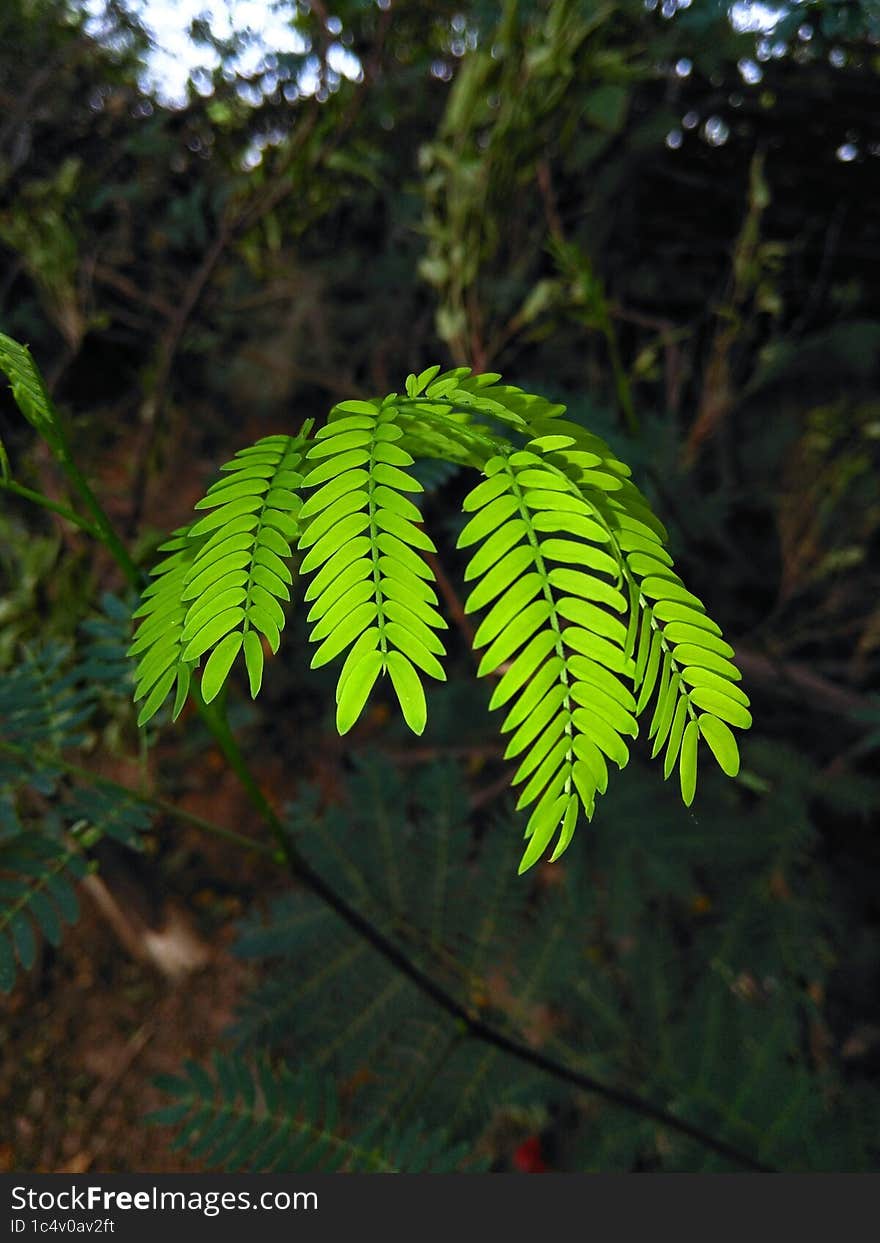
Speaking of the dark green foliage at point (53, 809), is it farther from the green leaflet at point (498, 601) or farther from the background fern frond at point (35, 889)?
the green leaflet at point (498, 601)

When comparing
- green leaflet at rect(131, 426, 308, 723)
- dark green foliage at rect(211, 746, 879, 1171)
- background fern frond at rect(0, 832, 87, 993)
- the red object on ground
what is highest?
green leaflet at rect(131, 426, 308, 723)

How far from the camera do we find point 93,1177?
47.2 inches

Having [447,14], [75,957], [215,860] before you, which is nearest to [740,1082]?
[215,860]

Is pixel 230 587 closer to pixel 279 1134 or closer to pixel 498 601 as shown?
pixel 498 601

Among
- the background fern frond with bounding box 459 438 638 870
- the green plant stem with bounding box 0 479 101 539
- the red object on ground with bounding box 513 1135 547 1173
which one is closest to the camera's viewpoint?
the background fern frond with bounding box 459 438 638 870

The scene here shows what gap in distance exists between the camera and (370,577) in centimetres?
56

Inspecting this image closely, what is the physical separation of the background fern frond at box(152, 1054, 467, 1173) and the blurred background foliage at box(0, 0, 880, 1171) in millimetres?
190

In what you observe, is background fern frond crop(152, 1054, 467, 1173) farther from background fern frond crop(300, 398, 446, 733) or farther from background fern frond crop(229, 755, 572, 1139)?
background fern frond crop(300, 398, 446, 733)

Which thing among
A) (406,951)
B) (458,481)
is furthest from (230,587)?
(458,481)

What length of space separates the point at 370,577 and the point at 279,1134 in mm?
1018

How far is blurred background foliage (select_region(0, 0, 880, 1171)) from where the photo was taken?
1.62 m

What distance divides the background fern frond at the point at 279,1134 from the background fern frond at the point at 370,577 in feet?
3.06

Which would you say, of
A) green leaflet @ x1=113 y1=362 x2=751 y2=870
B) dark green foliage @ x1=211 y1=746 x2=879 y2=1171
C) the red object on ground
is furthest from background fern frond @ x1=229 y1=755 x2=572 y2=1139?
green leaflet @ x1=113 y1=362 x2=751 y2=870

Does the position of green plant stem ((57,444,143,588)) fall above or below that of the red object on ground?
above
